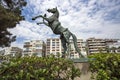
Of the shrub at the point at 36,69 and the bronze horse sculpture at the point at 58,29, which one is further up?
the bronze horse sculpture at the point at 58,29

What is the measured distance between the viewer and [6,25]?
11.1 m

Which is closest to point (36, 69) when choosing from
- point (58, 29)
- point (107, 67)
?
point (107, 67)

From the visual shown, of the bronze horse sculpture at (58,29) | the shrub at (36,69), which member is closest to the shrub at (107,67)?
the shrub at (36,69)

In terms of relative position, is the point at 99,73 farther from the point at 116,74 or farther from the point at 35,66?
the point at 35,66

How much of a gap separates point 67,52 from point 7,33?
790 cm

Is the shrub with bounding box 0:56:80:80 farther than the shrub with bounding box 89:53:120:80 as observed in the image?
No

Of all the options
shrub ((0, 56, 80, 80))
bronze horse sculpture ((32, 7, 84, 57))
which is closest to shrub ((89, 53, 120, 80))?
shrub ((0, 56, 80, 80))

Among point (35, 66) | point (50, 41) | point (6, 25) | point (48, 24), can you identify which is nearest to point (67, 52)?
point (48, 24)

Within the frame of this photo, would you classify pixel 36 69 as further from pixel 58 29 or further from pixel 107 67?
pixel 58 29

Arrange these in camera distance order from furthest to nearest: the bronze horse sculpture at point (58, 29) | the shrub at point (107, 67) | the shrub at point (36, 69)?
the bronze horse sculpture at point (58, 29) → the shrub at point (107, 67) → the shrub at point (36, 69)

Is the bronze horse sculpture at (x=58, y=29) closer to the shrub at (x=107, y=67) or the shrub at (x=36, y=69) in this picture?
the shrub at (x=107, y=67)

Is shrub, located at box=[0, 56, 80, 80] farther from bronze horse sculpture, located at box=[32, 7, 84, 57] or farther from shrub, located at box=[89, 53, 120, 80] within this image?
bronze horse sculpture, located at box=[32, 7, 84, 57]

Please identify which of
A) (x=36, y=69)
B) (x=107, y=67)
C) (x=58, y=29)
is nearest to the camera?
(x=36, y=69)

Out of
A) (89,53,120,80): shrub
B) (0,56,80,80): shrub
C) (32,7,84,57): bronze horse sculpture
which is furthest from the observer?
(32,7,84,57): bronze horse sculpture
